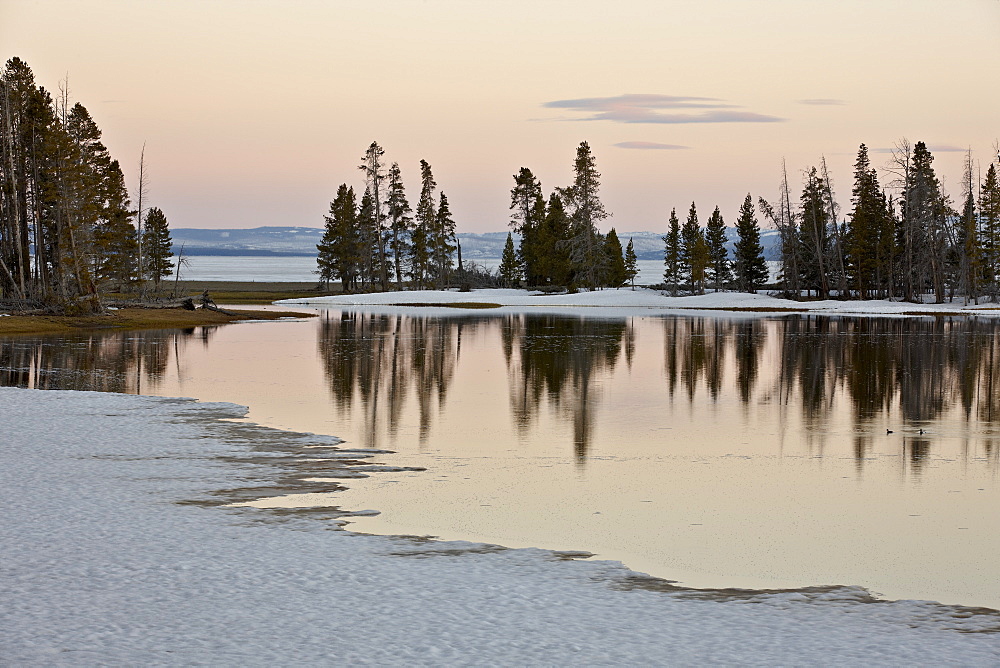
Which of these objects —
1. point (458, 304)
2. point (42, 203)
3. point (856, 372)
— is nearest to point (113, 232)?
point (42, 203)

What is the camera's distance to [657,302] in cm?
9006

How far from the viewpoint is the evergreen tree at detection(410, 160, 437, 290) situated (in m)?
111

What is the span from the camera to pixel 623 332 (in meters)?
49.1

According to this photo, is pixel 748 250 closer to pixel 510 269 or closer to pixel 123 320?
pixel 510 269

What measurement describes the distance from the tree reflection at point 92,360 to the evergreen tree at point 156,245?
67.3m

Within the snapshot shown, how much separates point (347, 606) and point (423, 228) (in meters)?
106

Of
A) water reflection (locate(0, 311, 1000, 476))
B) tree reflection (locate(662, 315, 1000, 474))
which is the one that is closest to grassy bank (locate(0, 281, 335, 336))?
water reflection (locate(0, 311, 1000, 476))

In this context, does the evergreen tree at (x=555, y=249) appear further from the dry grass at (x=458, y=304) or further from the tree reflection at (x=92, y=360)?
the tree reflection at (x=92, y=360)

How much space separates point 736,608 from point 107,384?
20.1m

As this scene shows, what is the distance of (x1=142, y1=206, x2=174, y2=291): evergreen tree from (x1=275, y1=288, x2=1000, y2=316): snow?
23.3 metres

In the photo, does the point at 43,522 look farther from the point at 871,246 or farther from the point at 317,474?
the point at 871,246

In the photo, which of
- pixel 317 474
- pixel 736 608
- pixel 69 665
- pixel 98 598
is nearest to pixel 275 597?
pixel 98 598

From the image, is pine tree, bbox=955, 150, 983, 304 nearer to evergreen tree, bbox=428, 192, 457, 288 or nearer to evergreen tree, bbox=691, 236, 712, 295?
evergreen tree, bbox=691, 236, 712, 295

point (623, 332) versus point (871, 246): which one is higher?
point (871, 246)
